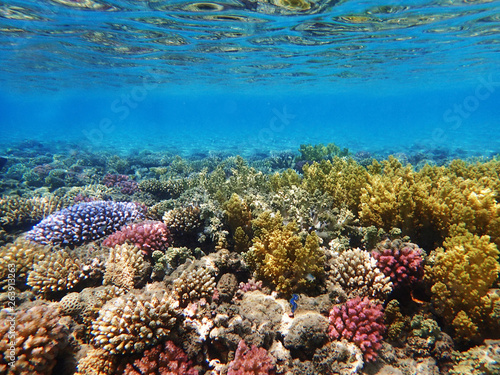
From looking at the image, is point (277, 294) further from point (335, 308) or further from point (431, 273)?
point (431, 273)

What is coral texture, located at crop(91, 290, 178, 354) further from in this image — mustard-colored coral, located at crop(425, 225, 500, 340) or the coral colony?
mustard-colored coral, located at crop(425, 225, 500, 340)

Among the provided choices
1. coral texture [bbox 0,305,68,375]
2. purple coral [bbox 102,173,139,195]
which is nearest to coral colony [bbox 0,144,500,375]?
coral texture [bbox 0,305,68,375]

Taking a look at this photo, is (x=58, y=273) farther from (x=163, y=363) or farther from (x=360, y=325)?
(x=360, y=325)

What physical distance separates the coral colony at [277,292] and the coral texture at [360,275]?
0.07 ft

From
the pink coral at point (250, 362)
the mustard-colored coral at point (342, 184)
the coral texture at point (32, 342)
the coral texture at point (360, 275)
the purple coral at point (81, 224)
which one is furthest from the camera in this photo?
the purple coral at point (81, 224)

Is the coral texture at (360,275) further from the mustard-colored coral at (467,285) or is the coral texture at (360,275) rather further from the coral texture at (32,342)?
the coral texture at (32,342)

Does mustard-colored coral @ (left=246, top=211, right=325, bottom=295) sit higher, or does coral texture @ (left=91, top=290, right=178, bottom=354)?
mustard-colored coral @ (left=246, top=211, right=325, bottom=295)

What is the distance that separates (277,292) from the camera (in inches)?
180

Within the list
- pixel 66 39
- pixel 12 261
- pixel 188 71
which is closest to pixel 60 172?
pixel 66 39

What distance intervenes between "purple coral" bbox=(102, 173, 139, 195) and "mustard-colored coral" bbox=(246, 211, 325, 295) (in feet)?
33.2

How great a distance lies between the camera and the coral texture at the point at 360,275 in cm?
428

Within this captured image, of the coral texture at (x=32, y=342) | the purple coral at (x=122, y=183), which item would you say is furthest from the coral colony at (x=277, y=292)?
the purple coral at (x=122, y=183)

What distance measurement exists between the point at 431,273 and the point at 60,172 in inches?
776

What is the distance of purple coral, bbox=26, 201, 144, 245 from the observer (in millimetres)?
6695
